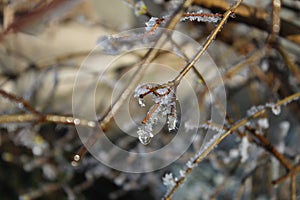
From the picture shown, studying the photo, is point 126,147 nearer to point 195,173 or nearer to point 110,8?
point 195,173

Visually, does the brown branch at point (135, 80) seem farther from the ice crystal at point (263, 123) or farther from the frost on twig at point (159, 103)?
the ice crystal at point (263, 123)

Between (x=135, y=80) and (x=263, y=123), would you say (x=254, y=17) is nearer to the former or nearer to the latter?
(x=263, y=123)

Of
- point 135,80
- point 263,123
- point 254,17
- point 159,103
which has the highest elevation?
point 254,17

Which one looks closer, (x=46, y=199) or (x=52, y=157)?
(x=52, y=157)

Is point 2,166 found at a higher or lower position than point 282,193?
higher

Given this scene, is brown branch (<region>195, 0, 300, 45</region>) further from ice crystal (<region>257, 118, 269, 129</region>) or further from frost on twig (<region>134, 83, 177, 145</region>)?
frost on twig (<region>134, 83, 177, 145</region>)

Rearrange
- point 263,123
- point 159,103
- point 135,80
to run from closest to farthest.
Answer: point 159,103 → point 135,80 → point 263,123

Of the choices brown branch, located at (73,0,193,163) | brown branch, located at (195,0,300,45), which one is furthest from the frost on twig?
brown branch, located at (195,0,300,45)

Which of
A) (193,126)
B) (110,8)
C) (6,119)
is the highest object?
(110,8)

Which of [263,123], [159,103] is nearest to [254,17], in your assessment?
[263,123]

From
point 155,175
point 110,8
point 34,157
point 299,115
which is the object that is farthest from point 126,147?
point 110,8

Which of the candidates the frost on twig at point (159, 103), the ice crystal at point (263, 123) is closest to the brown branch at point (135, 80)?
the frost on twig at point (159, 103)
